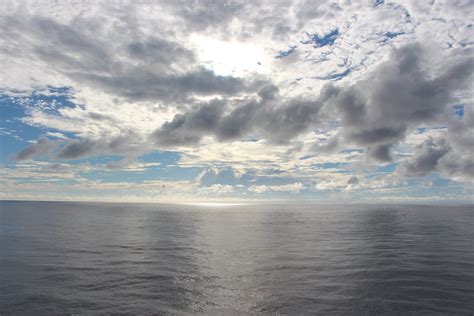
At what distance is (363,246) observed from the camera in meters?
46.9

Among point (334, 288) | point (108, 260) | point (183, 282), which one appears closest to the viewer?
point (334, 288)

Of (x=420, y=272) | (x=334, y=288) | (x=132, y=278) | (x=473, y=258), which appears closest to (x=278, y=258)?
(x=334, y=288)

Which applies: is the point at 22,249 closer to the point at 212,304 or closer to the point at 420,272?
the point at 212,304

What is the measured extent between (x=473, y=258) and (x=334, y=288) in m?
26.7

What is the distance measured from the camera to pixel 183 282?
1069 inches

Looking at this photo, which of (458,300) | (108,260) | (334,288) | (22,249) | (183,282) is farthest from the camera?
(22,249)

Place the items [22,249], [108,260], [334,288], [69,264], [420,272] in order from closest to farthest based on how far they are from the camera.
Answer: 1. [334,288]
2. [420,272]
3. [69,264]
4. [108,260]
5. [22,249]

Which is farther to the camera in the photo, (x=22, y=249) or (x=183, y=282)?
(x=22, y=249)

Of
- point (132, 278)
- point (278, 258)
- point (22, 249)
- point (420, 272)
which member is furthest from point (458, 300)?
point (22, 249)

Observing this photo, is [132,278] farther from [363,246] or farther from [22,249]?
[363,246]

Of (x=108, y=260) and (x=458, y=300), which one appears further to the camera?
(x=108, y=260)

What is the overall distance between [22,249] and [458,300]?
55.5 metres

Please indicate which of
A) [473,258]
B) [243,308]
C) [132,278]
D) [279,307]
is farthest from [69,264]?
[473,258]

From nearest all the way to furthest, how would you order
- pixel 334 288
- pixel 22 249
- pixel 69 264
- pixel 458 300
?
pixel 458 300, pixel 334 288, pixel 69 264, pixel 22 249
